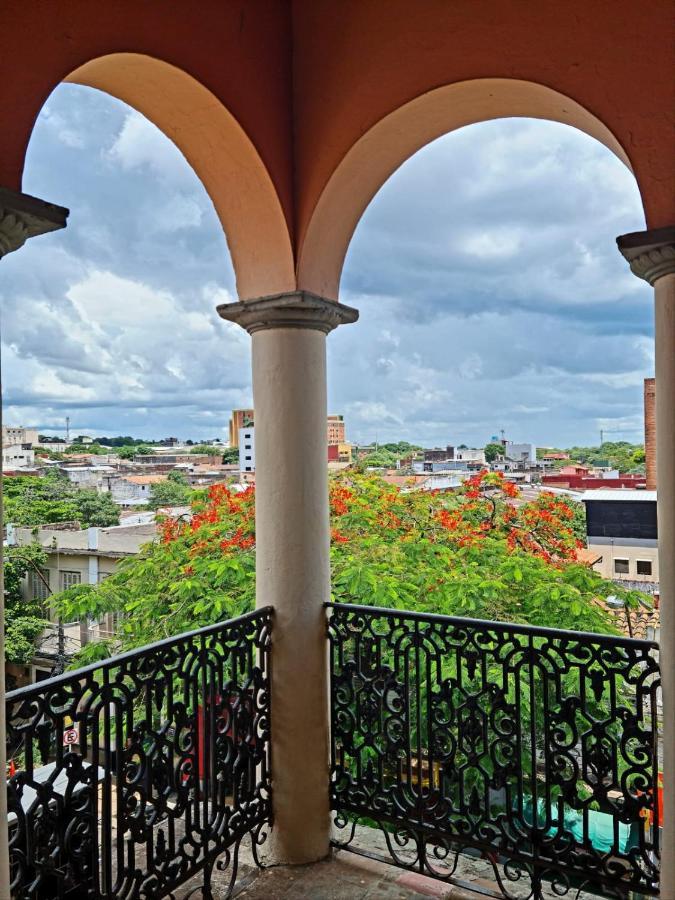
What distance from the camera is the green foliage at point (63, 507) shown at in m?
5.94

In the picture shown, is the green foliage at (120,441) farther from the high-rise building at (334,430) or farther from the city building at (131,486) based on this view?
the high-rise building at (334,430)

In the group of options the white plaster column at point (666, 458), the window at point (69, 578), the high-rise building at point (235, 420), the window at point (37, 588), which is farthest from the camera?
the window at point (37, 588)

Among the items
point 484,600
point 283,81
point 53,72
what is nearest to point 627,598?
point 484,600

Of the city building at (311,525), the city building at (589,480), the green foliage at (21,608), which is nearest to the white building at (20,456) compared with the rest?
the city building at (311,525)

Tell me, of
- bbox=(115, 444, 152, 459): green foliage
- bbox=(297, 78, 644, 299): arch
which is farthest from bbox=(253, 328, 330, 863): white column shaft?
bbox=(115, 444, 152, 459): green foliage

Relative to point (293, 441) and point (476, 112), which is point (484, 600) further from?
point (476, 112)

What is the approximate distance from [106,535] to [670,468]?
5696 millimetres

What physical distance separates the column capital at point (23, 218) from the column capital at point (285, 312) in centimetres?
108

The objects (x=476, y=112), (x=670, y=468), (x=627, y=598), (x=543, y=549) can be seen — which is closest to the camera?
(x=670, y=468)

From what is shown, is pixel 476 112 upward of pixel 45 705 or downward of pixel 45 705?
upward

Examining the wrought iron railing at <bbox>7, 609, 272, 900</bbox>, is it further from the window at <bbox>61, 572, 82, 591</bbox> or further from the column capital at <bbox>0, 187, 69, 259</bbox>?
the window at <bbox>61, 572, 82, 591</bbox>

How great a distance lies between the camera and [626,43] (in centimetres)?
208

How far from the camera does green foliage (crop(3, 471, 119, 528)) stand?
19.5 ft

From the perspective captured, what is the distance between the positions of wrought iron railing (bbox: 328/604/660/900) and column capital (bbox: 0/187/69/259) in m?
1.90
